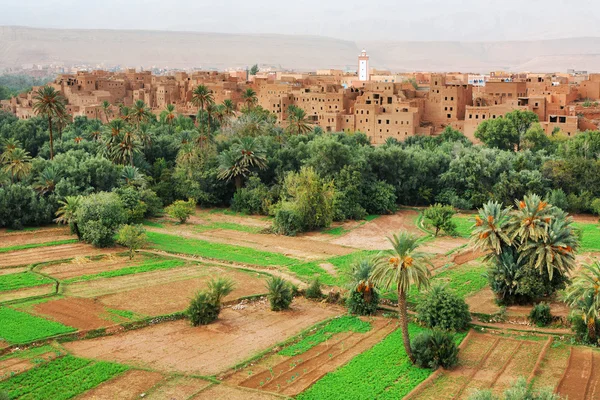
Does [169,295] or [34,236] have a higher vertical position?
[34,236]

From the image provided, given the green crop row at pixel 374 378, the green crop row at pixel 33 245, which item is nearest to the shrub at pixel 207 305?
the green crop row at pixel 374 378

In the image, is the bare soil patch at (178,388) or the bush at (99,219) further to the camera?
the bush at (99,219)

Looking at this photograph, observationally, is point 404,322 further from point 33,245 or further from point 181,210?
point 181,210

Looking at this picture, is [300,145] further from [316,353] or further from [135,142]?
[316,353]

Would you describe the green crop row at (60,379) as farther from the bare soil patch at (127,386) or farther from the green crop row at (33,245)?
the green crop row at (33,245)

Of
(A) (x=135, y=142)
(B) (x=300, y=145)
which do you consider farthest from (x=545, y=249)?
(A) (x=135, y=142)

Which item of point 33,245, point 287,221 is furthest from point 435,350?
point 33,245
